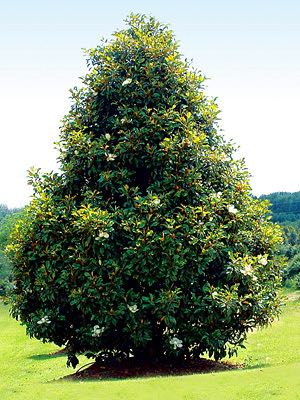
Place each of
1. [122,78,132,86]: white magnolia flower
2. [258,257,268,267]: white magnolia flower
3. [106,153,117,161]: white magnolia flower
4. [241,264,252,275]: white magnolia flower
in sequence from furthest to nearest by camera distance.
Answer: [122,78,132,86]: white magnolia flower, [258,257,268,267]: white magnolia flower, [106,153,117,161]: white magnolia flower, [241,264,252,275]: white magnolia flower

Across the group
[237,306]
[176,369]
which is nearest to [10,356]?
[176,369]

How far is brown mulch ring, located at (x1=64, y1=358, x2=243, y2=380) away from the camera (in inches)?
511

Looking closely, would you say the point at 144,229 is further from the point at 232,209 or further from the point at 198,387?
the point at 198,387

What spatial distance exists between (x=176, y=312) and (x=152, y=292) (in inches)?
26.1

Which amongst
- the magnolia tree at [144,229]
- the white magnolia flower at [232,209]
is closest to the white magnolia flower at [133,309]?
the magnolia tree at [144,229]

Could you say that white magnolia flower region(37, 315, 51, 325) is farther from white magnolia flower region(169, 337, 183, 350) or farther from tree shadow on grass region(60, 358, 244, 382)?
white magnolia flower region(169, 337, 183, 350)


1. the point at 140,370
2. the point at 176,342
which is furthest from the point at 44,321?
the point at 176,342

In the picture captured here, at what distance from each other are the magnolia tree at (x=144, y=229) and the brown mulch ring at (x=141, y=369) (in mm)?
286

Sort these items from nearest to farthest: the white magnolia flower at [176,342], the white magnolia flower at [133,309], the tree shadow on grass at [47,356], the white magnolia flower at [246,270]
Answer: the white magnolia flower at [133,309], the white magnolia flower at [176,342], the white magnolia flower at [246,270], the tree shadow on grass at [47,356]

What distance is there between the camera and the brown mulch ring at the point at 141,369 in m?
13.0

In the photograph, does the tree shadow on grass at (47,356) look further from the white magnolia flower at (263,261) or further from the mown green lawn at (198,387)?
the white magnolia flower at (263,261)

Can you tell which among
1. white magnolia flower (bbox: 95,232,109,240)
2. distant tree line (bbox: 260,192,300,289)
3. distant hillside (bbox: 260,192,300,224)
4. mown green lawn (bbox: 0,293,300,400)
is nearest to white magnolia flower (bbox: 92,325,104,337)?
mown green lawn (bbox: 0,293,300,400)

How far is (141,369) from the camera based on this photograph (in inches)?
523

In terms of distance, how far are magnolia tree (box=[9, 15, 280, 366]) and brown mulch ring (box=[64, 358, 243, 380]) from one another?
0.29 metres
